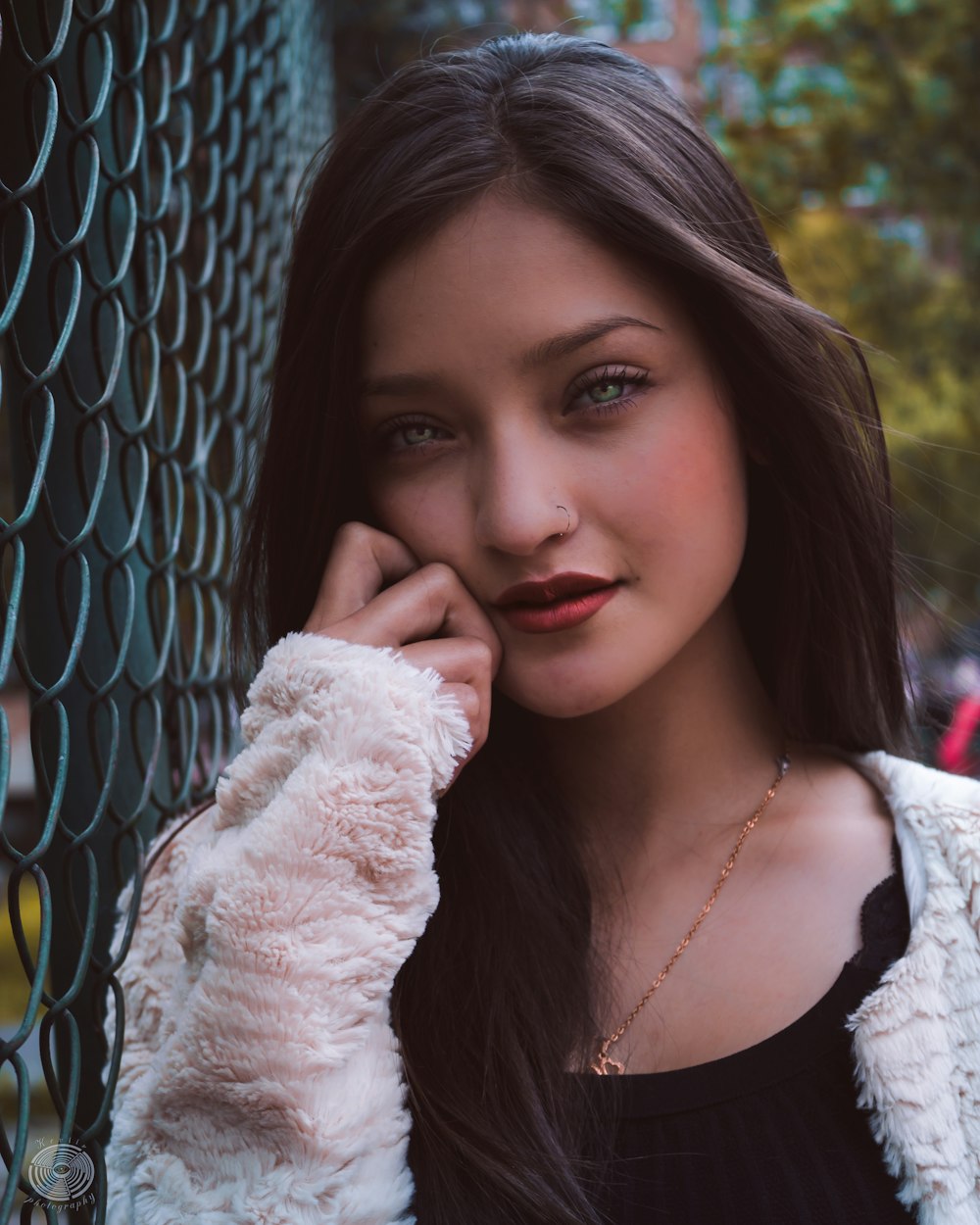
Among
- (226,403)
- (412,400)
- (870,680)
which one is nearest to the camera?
(412,400)

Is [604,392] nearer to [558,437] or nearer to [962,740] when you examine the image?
[558,437]

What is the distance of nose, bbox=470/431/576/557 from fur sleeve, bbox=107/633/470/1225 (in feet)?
0.73

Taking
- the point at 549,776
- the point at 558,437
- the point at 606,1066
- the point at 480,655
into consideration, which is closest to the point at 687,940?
the point at 606,1066

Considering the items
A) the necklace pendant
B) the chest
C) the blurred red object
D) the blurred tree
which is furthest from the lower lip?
the blurred tree

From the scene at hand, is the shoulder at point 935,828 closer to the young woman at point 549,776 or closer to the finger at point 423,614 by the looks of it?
the young woman at point 549,776

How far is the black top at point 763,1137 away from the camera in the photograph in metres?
1.57

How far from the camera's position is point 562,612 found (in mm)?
1698

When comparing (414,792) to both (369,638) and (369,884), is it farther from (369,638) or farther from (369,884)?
(369,638)

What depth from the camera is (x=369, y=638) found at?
168 cm

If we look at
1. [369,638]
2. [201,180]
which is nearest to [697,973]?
[369,638]

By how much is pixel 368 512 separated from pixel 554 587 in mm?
433

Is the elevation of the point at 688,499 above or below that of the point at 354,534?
above

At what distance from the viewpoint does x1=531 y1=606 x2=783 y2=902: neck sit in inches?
78.2

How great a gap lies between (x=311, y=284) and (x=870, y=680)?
113 centimetres
